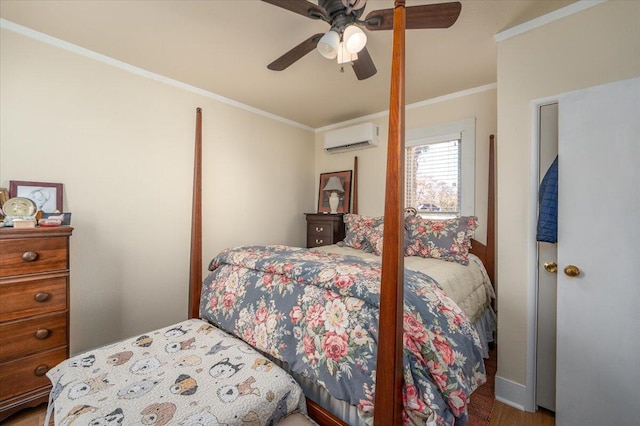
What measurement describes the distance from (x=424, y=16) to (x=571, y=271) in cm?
152

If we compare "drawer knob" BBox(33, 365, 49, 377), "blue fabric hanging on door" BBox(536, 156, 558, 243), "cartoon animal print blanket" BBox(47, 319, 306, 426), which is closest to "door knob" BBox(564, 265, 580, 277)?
"blue fabric hanging on door" BBox(536, 156, 558, 243)

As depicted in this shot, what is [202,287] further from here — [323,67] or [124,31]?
[323,67]

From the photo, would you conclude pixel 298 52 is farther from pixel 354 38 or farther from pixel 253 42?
pixel 253 42

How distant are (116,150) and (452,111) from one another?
317 centimetres

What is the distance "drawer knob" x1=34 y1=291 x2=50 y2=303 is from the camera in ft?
5.35

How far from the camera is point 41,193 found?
1.95m

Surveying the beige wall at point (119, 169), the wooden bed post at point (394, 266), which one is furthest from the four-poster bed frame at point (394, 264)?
the beige wall at point (119, 169)

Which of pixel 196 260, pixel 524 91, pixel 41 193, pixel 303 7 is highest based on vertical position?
pixel 303 7

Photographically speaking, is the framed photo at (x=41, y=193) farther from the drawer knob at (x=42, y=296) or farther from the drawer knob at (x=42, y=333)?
the drawer knob at (x=42, y=333)

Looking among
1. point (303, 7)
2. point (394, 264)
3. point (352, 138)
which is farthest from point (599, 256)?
point (352, 138)

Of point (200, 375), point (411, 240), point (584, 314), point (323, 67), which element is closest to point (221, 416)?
point (200, 375)

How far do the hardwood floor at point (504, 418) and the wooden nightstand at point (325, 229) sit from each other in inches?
83.7

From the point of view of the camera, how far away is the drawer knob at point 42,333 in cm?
163

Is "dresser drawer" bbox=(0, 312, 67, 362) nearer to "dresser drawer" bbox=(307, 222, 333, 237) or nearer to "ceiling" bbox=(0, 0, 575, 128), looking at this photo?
"ceiling" bbox=(0, 0, 575, 128)
